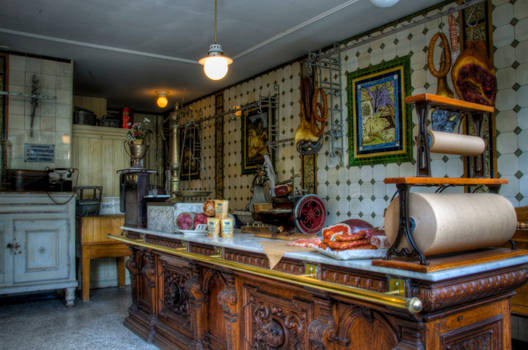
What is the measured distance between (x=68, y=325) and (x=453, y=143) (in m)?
4.52

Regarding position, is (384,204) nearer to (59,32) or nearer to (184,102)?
(59,32)

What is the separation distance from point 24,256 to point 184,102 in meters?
4.96

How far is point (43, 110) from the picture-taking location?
634 centimetres

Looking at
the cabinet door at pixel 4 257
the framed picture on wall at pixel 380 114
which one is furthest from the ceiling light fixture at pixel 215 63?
the cabinet door at pixel 4 257

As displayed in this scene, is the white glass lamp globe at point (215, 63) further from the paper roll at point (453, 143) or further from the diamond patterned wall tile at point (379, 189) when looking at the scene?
the paper roll at point (453, 143)

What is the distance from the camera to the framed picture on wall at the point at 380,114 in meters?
4.61

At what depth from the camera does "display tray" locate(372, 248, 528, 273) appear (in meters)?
1.54

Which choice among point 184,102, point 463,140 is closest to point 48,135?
point 184,102

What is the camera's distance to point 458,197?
178 cm

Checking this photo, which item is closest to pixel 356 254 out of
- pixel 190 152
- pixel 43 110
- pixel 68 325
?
pixel 68 325

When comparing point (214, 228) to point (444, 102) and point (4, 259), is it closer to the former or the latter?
point (444, 102)

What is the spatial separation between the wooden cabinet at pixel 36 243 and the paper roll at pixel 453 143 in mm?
5080

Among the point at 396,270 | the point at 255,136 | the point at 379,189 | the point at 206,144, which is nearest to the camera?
the point at 396,270

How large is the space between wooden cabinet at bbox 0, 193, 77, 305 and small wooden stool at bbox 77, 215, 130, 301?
0.26m
